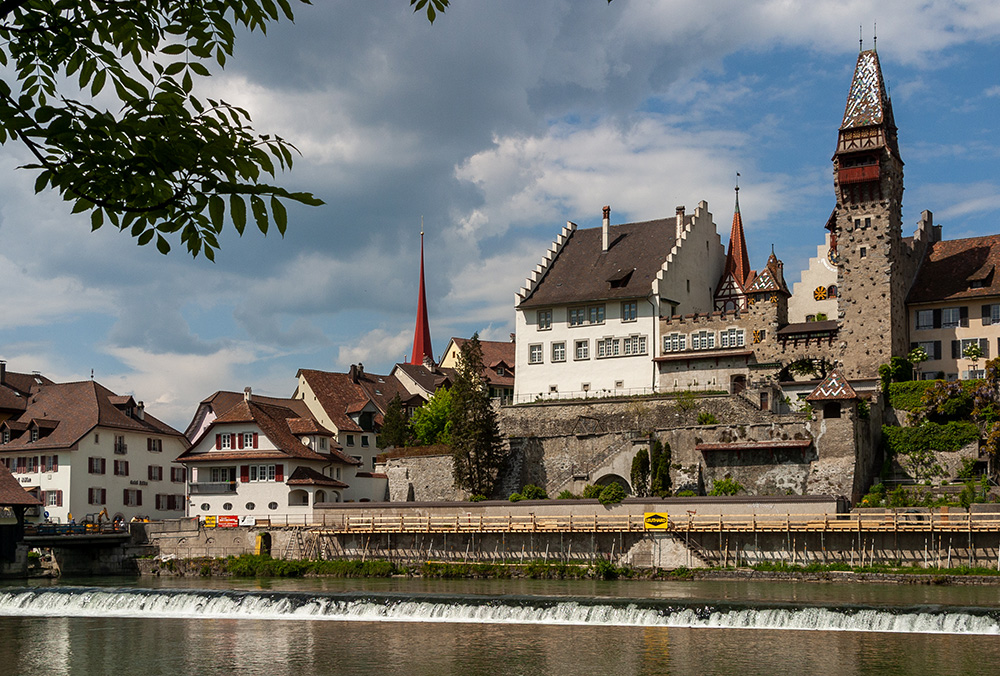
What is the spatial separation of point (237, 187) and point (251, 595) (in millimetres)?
38610

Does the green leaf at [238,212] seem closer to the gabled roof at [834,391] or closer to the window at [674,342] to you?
the gabled roof at [834,391]

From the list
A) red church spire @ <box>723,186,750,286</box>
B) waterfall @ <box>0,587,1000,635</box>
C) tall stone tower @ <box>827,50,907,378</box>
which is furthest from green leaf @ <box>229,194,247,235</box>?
red church spire @ <box>723,186,750,286</box>

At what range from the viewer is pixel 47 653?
3306cm

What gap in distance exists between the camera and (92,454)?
7675 centimetres

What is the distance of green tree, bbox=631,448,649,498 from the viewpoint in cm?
6122

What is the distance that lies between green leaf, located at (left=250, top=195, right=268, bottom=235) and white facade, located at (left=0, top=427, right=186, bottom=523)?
72.5m

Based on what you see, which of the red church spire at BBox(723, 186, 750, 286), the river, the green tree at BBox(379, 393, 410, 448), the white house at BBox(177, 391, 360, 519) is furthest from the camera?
the red church spire at BBox(723, 186, 750, 286)

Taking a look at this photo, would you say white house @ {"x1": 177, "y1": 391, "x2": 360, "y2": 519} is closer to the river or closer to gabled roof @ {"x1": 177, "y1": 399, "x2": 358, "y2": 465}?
gabled roof @ {"x1": 177, "y1": 399, "x2": 358, "y2": 465}

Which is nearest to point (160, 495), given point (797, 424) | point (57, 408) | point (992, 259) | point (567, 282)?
point (57, 408)

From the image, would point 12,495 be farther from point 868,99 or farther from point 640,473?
point 868,99

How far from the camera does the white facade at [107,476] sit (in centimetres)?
7475

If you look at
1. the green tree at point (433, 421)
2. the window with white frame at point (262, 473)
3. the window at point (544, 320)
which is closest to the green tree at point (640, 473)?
the window at point (544, 320)

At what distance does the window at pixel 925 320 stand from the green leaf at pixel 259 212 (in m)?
67.2

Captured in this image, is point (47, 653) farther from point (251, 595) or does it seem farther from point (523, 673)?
point (523, 673)
